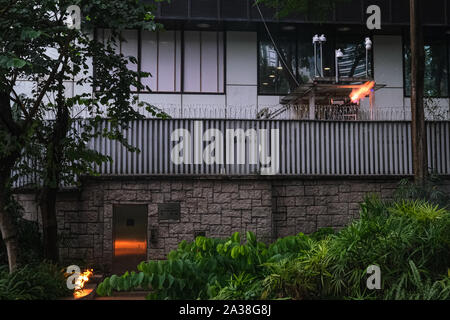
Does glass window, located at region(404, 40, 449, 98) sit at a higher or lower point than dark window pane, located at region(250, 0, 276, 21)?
lower

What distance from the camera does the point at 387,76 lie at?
16.4 meters

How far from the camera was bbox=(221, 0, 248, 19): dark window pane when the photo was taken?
14.7 m

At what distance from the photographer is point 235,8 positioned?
1477 centimetres

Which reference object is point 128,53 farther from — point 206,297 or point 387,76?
point 206,297

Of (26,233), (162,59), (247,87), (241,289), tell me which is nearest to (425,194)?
(241,289)

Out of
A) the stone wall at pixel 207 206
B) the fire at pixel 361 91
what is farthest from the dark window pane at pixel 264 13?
the stone wall at pixel 207 206

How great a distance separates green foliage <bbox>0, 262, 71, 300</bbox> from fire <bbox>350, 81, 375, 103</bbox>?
11.1 metres

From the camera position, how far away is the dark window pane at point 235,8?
1473 cm

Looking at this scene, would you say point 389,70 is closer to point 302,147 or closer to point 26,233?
point 302,147

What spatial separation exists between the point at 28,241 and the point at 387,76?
1342 centimetres

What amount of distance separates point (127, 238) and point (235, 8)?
8.39m

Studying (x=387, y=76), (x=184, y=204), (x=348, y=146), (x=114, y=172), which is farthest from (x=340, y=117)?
(x=114, y=172)

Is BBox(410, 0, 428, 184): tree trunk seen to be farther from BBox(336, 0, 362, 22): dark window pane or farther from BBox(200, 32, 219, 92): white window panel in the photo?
BBox(200, 32, 219, 92): white window panel

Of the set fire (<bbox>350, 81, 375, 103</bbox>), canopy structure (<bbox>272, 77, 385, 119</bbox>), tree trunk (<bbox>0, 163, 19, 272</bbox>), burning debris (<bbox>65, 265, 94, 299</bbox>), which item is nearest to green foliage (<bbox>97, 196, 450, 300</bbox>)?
tree trunk (<bbox>0, 163, 19, 272</bbox>)
